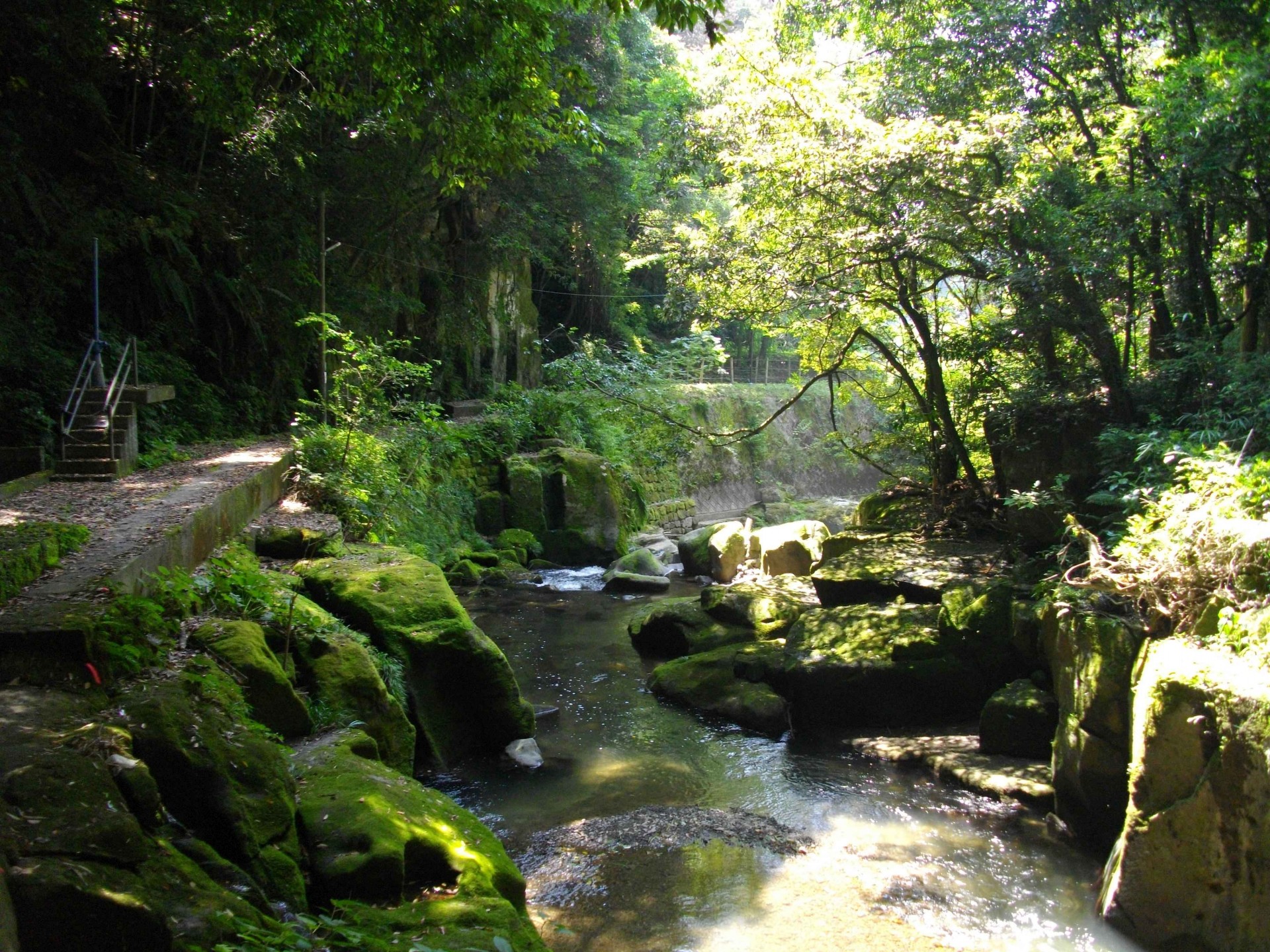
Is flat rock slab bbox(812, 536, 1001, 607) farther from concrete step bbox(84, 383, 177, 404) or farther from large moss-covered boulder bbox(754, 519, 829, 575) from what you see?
concrete step bbox(84, 383, 177, 404)

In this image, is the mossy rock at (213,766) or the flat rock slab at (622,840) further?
the flat rock slab at (622,840)

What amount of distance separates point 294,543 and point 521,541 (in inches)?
345

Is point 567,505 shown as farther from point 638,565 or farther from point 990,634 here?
point 990,634

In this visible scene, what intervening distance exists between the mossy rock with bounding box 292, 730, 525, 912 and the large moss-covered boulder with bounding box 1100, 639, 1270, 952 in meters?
3.68

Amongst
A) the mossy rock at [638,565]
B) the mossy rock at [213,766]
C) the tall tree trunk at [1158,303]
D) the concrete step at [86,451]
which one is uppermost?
the tall tree trunk at [1158,303]

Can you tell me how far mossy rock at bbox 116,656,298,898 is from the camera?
346cm

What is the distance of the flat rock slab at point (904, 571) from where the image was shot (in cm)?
1030

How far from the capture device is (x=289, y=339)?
1538 cm

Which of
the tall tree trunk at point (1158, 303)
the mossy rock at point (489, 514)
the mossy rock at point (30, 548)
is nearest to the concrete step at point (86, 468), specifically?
the mossy rock at point (30, 548)

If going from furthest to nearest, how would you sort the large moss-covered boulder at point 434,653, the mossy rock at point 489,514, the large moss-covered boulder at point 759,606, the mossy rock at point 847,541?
A: 1. the mossy rock at point 489,514
2. the mossy rock at point 847,541
3. the large moss-covered boulder at point 759,606
4. the large moss-covered boulder at point 434,653

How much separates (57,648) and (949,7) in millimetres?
11487

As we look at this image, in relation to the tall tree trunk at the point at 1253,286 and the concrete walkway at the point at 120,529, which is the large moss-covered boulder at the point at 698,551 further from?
the tall tree trunk at the point at 1253,286

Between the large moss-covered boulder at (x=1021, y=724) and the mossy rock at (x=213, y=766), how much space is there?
5897 millimetres

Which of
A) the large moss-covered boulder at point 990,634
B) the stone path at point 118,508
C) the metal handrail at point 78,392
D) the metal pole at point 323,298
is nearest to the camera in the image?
the stone path at point 118,508
